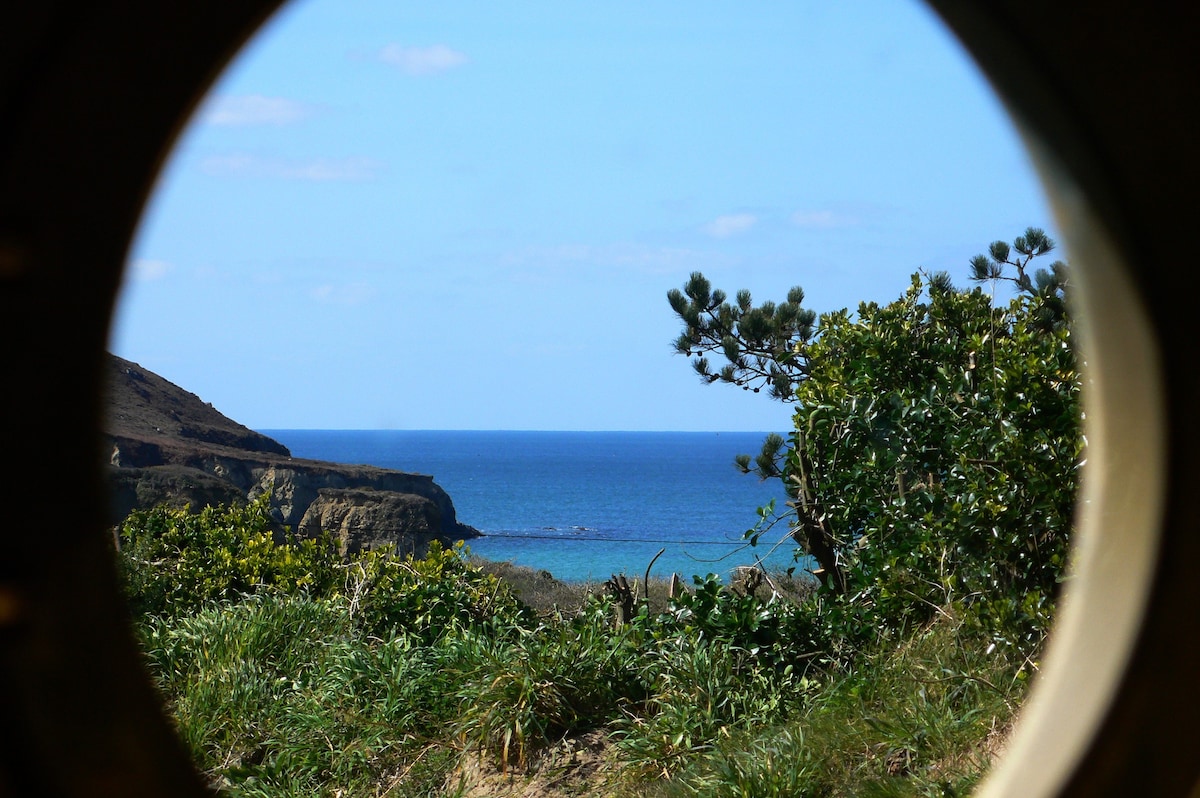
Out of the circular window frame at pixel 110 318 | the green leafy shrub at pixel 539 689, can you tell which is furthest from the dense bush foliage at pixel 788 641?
the circular window frame at pixel 110 318

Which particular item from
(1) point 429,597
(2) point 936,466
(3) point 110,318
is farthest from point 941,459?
(3) point 110,318

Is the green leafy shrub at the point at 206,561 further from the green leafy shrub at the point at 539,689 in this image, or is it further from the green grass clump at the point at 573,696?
the green leafy shrub at the point at 539,689


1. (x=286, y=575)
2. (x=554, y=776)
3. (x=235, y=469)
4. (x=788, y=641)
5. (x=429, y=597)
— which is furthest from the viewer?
(x=235, y=469)

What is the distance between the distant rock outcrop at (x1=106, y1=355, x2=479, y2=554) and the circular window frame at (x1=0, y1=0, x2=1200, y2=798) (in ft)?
50.4

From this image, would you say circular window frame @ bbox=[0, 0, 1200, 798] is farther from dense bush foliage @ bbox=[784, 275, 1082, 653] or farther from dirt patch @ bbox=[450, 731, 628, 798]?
dirt patch @ bbox=[450, 731, 628, 798]

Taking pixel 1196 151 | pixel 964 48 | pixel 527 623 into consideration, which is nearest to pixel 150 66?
pixel 964 48

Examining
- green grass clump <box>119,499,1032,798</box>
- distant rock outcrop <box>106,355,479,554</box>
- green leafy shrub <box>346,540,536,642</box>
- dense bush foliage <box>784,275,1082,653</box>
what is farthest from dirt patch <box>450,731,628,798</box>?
distant rock outcrop <box>106,355,479,554</box>

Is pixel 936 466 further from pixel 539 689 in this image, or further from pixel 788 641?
pixel 539 689

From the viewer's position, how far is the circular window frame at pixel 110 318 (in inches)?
52.3

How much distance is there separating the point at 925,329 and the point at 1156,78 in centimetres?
472

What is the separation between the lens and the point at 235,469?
70.9ft

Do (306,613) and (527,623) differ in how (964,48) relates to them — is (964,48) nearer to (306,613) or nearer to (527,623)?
(527,623)

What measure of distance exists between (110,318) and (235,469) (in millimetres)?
21468

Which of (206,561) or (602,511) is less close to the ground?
(206,561)
